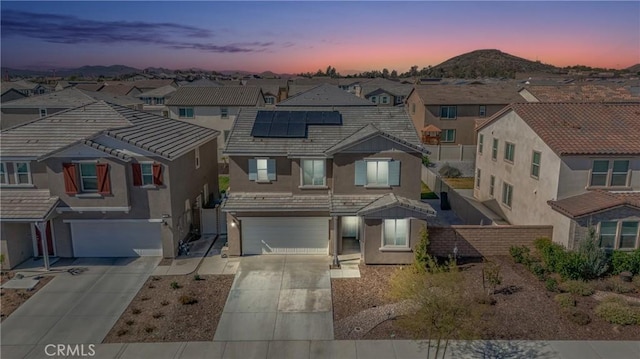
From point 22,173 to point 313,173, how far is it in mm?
13313

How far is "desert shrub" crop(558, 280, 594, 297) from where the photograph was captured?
17062 mm

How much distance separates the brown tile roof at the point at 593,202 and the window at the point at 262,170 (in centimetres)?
1332

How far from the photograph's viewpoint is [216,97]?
45938 millimetres

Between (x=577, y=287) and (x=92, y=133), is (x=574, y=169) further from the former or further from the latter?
(x=92, y=133)

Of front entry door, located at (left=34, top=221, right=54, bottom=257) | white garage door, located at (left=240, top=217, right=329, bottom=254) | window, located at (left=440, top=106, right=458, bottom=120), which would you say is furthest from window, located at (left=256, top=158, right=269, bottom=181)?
window, located at (left=440, top=106, right=458, bottom=120)

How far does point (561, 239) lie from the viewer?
1970 cm

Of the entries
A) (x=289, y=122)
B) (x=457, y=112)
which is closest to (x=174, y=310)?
(x=289, y=122)

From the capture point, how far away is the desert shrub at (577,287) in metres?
17.1

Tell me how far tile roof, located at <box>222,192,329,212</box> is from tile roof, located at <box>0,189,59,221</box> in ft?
25.1

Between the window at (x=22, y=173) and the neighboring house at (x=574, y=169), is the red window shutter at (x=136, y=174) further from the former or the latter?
the neighboring house at (x=574, y=169)

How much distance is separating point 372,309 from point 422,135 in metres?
35.2

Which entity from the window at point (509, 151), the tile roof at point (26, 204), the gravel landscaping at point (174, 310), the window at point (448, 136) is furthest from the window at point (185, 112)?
the window at point (509, 151)

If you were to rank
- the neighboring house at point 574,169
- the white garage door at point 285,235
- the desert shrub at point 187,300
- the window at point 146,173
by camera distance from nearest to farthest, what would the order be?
1. the desert shrub at point 187,300
2. the neighboring house at point 574,169
3. the window at point 146,173
4. the white garage door at point 285,235

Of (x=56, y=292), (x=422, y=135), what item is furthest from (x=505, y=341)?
(x=422, y=135)
